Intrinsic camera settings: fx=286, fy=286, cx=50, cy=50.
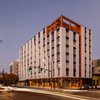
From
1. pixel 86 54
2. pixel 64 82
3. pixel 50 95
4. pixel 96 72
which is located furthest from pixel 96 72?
pixel 50 95

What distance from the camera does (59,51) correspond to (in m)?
97.0

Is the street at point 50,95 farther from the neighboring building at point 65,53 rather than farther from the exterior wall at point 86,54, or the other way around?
the exterior wall at point 86,54

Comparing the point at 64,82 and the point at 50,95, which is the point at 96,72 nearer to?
the point at 64,82

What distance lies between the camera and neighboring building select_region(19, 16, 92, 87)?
317 feet

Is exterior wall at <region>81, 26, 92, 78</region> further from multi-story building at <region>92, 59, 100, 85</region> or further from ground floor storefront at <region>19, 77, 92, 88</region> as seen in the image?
multi-story building at <region>92, 59, 100, 85</region>

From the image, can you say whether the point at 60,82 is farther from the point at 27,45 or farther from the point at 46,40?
the point at 27,45

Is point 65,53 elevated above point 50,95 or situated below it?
above

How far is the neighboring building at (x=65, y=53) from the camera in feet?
317

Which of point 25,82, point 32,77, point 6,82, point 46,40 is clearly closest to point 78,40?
point 46,40

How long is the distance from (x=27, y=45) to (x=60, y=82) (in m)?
44.8

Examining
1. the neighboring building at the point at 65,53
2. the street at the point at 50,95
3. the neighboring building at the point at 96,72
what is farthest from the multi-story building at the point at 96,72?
the street at the point at 50,95

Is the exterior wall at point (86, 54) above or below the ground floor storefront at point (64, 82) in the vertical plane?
above

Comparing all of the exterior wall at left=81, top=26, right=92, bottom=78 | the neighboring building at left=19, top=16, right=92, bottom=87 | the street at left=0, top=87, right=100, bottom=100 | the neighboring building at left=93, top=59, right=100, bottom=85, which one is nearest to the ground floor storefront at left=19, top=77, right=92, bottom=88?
the neighboring building at left=19, top=16, right=92, bottom=87

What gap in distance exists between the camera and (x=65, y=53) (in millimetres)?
97188
